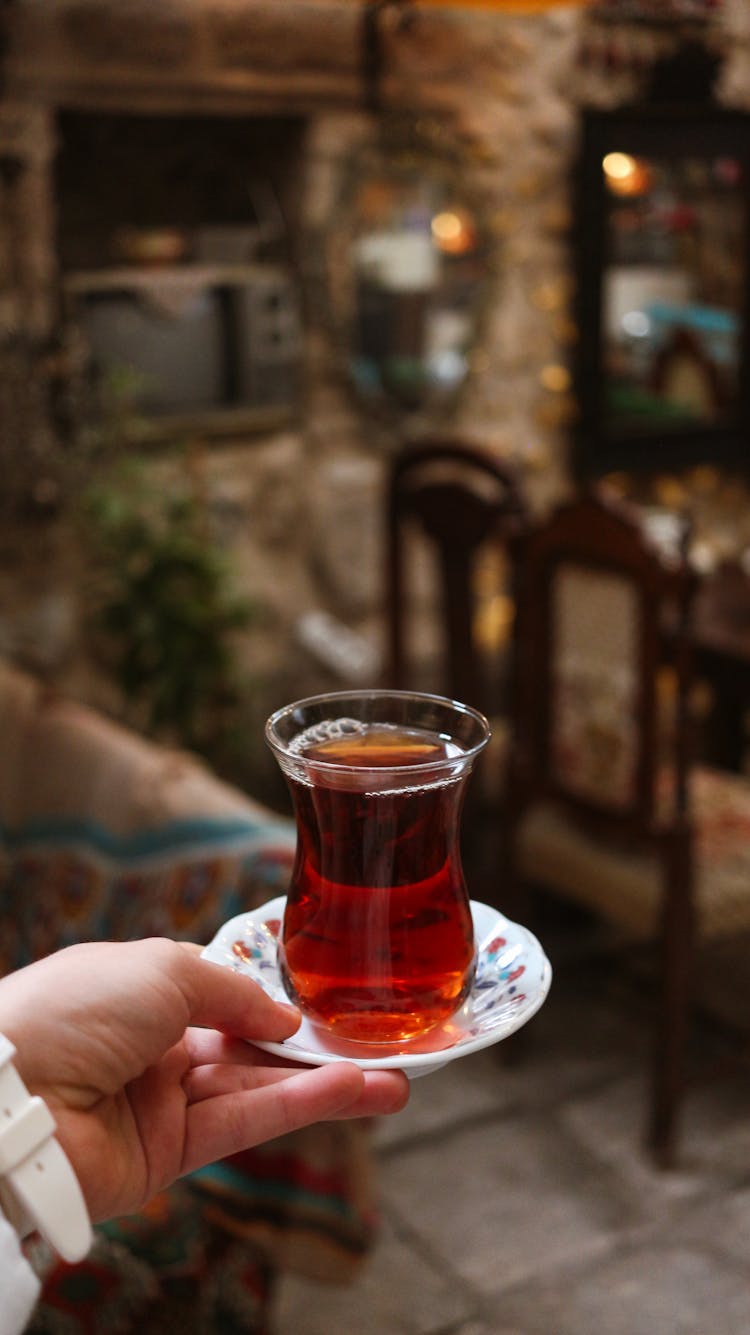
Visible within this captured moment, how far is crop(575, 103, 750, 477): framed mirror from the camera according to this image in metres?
3.43

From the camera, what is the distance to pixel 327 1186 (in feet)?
5.29

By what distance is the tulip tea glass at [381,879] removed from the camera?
→ 24.4 inches

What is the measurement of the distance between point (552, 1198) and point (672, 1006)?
0.35 meters

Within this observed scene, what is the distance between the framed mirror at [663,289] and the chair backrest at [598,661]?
4.18ft

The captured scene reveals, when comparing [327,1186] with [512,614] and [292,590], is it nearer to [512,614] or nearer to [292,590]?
[512,614]

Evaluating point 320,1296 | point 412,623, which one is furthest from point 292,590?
point 320,1296

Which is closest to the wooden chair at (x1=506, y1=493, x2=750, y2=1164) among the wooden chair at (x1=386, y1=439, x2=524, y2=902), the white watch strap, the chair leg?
the chair leg

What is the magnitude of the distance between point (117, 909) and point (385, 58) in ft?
6.66

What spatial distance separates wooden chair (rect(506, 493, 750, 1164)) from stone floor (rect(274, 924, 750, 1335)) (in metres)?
0.11

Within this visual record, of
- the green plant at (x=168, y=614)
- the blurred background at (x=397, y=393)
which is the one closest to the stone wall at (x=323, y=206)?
the blurred background at (x=397, y=393)

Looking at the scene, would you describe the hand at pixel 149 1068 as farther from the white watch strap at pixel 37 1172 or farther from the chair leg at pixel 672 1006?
the chair leg at pixel 672 1006

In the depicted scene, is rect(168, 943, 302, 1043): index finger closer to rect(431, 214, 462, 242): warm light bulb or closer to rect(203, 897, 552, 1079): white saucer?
rect(203, 897, 552, 1079): white saucer

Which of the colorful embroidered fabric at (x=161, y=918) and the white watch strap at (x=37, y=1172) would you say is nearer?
the white watch strap at (x=37, y=1172)

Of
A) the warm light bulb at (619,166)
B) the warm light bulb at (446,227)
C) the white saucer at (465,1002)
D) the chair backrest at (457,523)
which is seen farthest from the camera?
the warm light bulb at (619,166)
